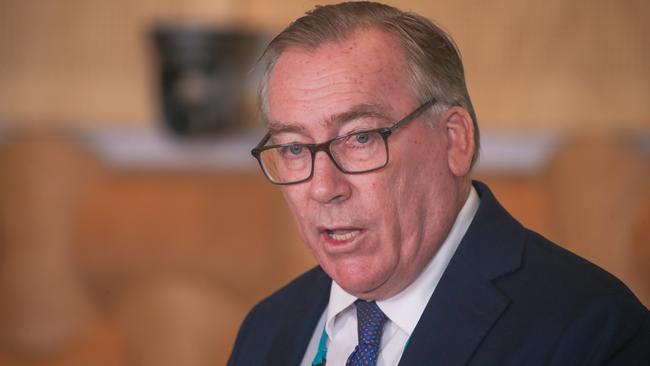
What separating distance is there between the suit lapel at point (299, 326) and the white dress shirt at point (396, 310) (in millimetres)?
25

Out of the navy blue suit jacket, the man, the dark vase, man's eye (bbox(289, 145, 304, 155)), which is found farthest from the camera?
the dark vase

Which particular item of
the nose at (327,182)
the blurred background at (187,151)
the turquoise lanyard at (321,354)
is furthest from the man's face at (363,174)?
the blurred background at (187,151)

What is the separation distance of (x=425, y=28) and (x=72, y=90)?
117 inches

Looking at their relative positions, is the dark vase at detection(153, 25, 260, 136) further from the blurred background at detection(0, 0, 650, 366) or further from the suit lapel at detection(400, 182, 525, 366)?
the suit lapel at detection(400, 182, 525, 366)

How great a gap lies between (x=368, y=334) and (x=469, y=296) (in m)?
0.19

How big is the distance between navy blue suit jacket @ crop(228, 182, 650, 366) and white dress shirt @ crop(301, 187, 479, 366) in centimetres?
5

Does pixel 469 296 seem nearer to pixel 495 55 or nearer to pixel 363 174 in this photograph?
pixel 363 174

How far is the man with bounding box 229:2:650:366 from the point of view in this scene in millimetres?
1454

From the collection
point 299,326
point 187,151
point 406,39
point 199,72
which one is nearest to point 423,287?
point 299,326

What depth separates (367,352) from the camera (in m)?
1.56

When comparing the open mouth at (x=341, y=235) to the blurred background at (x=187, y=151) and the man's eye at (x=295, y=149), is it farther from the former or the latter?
the blurred background at (x=187, y=151)

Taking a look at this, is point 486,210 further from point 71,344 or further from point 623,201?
point 71,344

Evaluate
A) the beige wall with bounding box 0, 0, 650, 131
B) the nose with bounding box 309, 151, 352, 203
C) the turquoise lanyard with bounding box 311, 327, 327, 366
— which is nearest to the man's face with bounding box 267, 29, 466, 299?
the nose with bounding box 309, 151, 352, 203

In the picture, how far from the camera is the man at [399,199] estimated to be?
145cm
